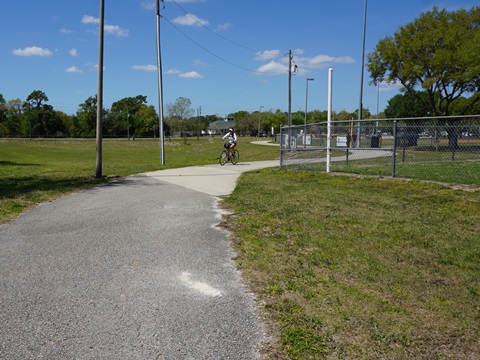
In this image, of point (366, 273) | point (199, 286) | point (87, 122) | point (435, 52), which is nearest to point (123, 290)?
point (199, 286)

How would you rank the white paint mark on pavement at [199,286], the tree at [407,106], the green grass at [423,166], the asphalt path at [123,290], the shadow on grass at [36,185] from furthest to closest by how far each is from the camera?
the tree at [407,106]
the green grass at [423,166]
the shadow on grass at [36,185]
the white paint mark on pavement at [199,286]
the asphalt path at [123,290]

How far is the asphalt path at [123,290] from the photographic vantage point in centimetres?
310

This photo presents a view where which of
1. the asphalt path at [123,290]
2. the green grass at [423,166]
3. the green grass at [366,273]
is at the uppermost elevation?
the green grass at [423,166]

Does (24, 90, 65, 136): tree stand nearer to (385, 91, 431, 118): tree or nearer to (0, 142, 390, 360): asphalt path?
(385, 91, 431, 118): tree

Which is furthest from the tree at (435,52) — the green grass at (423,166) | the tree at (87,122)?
the tree at (87,122)

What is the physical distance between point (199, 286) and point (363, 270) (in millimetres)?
1742

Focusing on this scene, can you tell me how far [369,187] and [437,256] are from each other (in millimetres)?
6385

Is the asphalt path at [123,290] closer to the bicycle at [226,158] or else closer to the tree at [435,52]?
the bicycle at [226,158]

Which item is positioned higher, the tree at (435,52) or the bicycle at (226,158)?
the tree at (435,52)

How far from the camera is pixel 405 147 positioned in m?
15.6

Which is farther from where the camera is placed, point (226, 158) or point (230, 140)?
point (226, 158)

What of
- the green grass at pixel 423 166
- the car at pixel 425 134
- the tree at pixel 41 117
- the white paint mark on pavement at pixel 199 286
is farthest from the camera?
the tree at pixel 41 117

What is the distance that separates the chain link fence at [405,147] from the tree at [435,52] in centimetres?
1475

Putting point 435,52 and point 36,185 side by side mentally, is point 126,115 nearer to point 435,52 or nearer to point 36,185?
point 435,52
